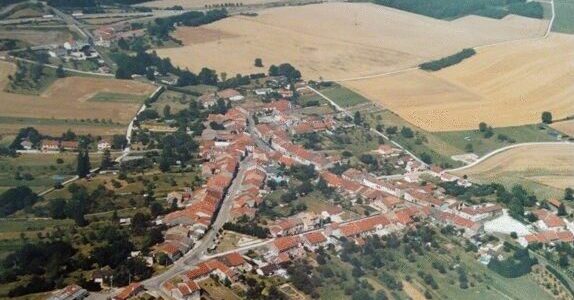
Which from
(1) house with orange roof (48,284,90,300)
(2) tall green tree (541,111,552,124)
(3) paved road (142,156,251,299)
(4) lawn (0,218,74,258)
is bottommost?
(4) lawn (0,218,74,258)

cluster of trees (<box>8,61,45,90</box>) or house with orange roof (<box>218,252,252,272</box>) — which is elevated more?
cluster of trees (<box>8,61,45,90</box>)

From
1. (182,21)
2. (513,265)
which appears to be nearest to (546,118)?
(513,265)

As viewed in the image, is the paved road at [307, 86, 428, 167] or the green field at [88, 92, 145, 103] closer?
the paved road at [307, 86, 428, 167]

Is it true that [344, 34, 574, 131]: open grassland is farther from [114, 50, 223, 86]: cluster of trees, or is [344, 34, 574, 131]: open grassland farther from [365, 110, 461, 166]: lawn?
[114, 50, 223, 86]: cluster of trees

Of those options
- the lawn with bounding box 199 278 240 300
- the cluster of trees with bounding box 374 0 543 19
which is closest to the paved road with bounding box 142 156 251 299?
the lawn with bounding box 199 278 240 300

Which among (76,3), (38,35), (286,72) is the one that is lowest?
(286,72)

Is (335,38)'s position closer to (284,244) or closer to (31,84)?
(31,84)

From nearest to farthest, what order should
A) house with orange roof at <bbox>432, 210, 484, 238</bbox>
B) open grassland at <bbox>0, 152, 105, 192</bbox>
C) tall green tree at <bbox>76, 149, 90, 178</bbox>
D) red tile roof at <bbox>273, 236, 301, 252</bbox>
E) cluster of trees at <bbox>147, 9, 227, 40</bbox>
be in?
1. red tile roof at <bbox>273, 236, 301, 252</bbox>
2. house with orange roof at <bbox>432, 210, 484, 238</bbox>
3. open grassland at <bbox>0, 152, 105, 192</bbox>
4. tall green tree at <bbox>76, 149, 90, 178</bbox>
5. cluster of trees at <bbox>147, 9, 227, 40</bbox>

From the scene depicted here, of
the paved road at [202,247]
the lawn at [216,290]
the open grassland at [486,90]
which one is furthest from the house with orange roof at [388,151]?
the lawn at [216,290]
